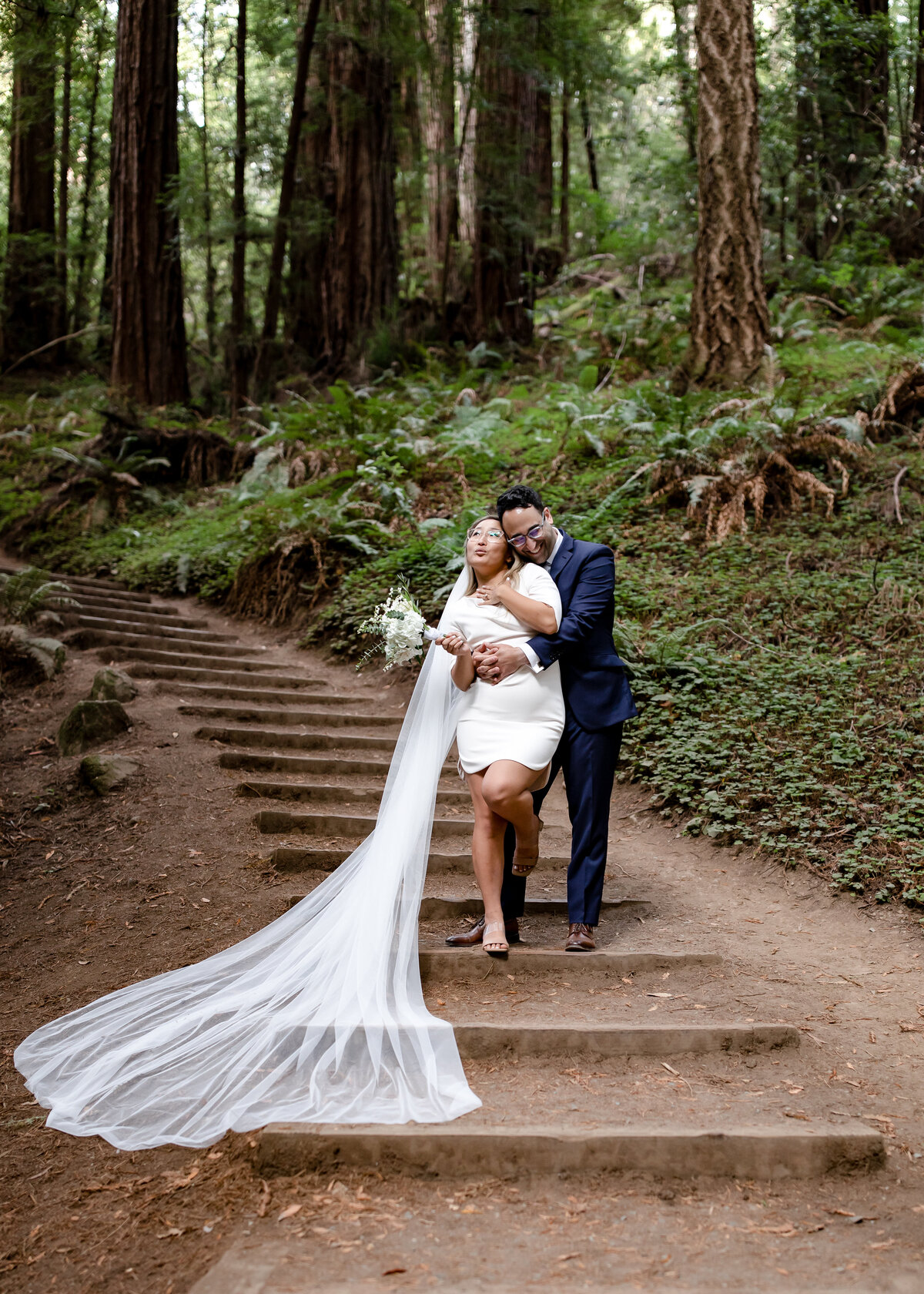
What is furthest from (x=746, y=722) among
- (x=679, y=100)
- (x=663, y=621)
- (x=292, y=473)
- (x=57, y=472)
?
(x=679, y=100)

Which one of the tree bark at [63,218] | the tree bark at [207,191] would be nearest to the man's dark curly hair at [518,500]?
the tree bark at [207,191]

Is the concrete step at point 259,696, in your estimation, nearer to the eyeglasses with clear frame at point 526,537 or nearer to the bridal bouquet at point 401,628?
the bridal bouquet at point 401,628

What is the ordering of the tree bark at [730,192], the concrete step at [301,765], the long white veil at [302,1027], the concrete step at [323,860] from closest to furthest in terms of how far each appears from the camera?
the long white veil at [302,1027]
the concrete step at [323,860]
the concrete step at [301,765]
the tree bark at [730,192]

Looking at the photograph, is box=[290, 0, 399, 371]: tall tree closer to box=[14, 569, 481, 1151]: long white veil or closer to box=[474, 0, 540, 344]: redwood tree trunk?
box=[474, 0, 540, 344]: redwood tree trunk

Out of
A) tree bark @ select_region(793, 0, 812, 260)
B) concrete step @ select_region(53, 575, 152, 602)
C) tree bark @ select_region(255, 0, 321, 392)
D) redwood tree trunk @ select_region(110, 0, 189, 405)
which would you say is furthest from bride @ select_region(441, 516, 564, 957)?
tree bark @ select_region(793, 0, 812, 260)

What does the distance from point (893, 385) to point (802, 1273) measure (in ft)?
29.6

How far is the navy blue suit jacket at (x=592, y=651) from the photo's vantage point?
14.2ft

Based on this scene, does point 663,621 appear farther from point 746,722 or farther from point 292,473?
point 292,473

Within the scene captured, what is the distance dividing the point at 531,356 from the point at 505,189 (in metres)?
2.90

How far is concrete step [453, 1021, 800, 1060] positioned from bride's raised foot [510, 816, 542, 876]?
821mm

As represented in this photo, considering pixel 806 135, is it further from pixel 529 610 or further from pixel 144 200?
pixel 529 610

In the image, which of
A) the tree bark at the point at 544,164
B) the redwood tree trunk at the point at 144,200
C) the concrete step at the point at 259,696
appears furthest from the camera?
the tree bark at the point at 544,164

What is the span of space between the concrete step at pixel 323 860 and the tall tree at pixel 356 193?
1204cm

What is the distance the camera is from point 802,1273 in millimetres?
2600
